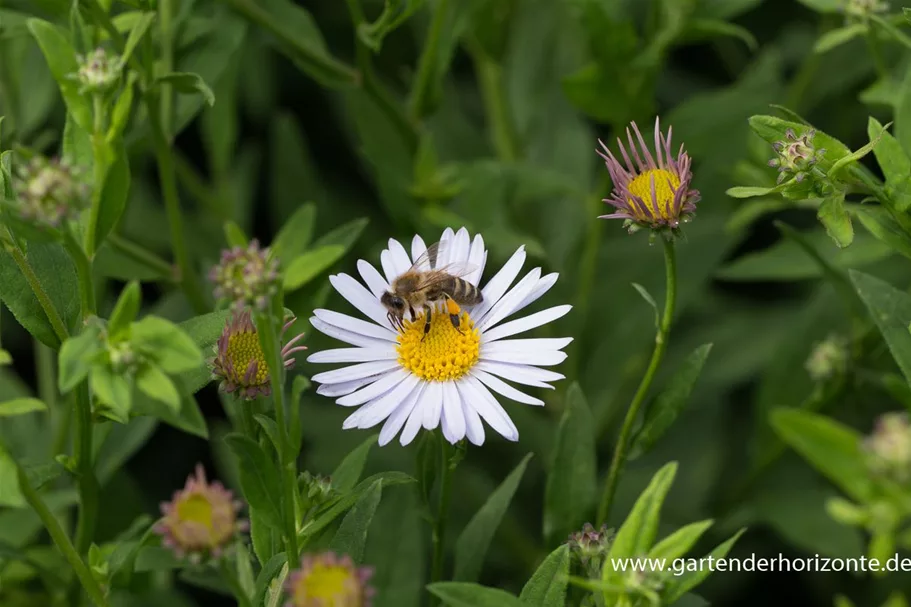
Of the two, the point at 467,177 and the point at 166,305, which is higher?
the point at 467,177

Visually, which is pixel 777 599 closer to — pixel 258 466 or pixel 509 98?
pixel 509 98

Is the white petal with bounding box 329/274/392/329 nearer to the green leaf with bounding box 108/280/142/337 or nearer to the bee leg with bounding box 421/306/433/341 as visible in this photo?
the bee leg with bounding box 421/306/433/341

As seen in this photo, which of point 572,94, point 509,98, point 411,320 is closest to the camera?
point 411,320

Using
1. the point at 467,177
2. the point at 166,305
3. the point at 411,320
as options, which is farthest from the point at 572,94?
the point at 166,305

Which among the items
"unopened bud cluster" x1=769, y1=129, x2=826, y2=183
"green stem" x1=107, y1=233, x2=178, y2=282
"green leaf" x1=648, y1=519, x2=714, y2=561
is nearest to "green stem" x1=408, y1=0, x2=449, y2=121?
"green stem" x1=107, y1=233, x2=178, y2=282

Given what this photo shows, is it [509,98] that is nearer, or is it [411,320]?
[411,320]

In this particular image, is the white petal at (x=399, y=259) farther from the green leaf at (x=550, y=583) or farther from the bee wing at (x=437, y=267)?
the green leaf at (x=550, y=583)

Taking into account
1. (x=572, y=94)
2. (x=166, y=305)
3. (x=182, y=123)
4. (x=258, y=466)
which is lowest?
(x=258, y=466)
